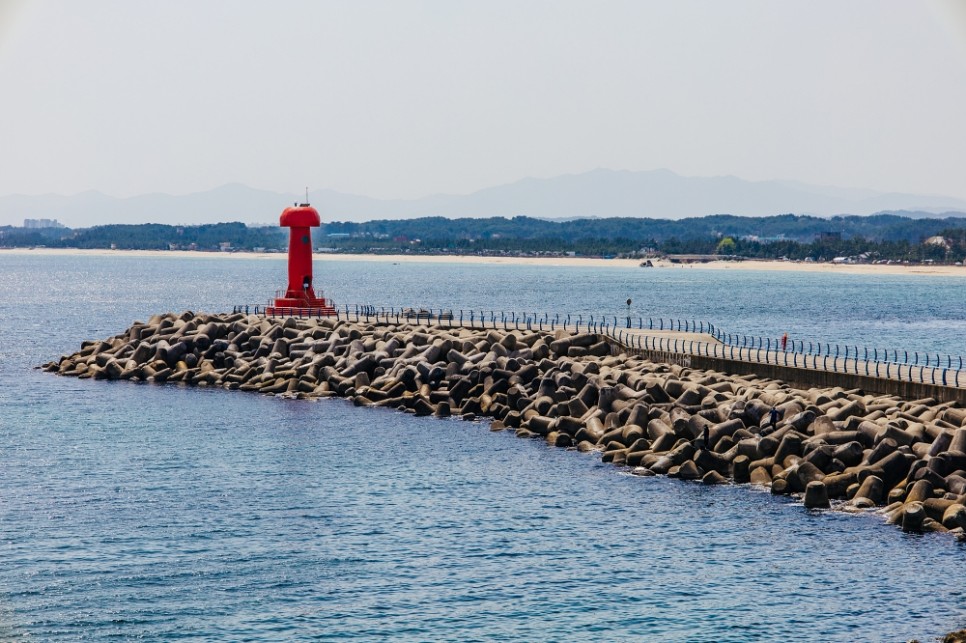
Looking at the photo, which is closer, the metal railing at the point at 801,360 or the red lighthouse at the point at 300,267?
the metal railing at the point at 801,360

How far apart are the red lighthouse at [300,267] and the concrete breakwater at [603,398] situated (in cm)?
305

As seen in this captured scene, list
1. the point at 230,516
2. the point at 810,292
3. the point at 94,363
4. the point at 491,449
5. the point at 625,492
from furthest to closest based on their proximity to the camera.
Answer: the point at 810,292 < the point at 94,363 < the point at 491,449 < the point at 625,492 < the point at 230,516

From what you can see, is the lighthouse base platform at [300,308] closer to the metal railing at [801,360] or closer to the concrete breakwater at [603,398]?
the concrete breakwater at [603,398]

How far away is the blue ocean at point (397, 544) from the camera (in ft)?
77.5

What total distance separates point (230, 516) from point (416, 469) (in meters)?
7.11

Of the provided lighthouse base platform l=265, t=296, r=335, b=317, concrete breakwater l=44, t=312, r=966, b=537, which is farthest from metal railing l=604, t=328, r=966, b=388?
lighthouse base platform l=265, t=296, r=335, b=317

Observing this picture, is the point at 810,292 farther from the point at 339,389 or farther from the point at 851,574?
the point at 851,574

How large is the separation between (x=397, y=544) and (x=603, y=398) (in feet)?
47.7

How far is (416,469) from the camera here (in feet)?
120

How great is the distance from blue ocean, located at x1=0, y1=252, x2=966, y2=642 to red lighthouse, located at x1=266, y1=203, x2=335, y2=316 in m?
15.5

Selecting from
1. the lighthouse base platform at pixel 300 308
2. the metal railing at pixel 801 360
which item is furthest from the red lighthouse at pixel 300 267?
the metal railing at pixel 801 360

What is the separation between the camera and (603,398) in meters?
41.8

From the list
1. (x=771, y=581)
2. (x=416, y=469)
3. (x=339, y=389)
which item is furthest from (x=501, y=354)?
(x=771, y=581)

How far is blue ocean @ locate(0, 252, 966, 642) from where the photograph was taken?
930 inches
